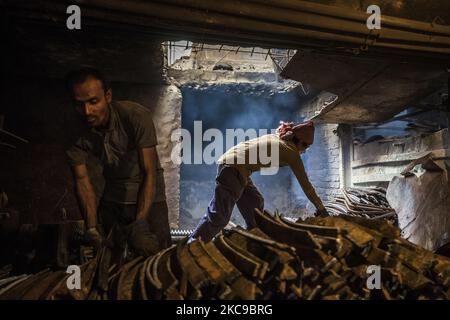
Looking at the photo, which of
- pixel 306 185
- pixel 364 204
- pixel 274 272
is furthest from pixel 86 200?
pixel 364 204

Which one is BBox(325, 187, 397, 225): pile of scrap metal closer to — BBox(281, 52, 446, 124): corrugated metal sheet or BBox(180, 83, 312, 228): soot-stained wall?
BBox(281, 52, 446, 124): corrugated metal sheet

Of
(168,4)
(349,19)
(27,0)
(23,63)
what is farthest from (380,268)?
(23,63)

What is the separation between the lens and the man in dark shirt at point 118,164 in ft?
8.05

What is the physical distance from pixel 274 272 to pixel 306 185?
225cm

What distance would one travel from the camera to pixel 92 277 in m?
1.85

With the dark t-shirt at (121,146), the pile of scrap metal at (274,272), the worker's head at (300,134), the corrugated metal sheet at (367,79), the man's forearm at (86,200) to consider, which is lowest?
the pile of scrap metal at (274,272)

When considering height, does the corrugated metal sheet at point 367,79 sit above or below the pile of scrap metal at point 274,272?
above

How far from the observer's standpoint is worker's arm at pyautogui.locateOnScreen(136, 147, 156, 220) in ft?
8.48

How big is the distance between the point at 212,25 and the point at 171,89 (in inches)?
99.9

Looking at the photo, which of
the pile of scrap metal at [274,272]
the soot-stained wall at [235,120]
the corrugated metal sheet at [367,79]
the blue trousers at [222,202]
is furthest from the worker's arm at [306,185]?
the soot-stained wall at [235,120]

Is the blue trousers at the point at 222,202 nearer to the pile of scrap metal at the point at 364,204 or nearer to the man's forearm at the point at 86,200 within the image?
the man's forearm at the point at 86,200

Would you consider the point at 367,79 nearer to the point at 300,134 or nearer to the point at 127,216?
the point at 300,134

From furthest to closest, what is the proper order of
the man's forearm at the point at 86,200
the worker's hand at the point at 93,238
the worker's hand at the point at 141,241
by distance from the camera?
the man's forearm at the point at 86,200 < the worker's hand at the point at 93,238 < the worker's hand at the point at 141,241
